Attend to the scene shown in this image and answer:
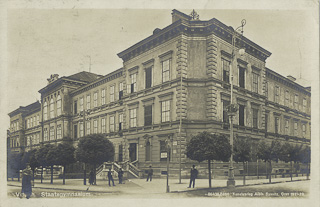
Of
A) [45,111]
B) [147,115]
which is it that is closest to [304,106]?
[147,115]

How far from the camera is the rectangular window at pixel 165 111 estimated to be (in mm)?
25673

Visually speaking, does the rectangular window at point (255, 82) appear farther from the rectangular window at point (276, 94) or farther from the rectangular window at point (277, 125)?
the rectangular window at point (277, 125)

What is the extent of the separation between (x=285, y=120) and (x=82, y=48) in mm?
16394

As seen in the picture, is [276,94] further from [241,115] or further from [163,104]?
[163,104]

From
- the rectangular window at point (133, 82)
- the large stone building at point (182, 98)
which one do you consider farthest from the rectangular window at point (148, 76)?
the rectangular window at point (133, 82)

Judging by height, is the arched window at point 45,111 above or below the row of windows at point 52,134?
above

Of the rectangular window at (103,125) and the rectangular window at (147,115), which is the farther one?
the rectangular window at (103,125)

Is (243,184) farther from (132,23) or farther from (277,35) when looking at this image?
(132,23)

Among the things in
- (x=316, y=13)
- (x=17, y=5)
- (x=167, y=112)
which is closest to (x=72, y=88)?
(x=167, y=112)

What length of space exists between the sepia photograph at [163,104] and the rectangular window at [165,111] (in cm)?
8

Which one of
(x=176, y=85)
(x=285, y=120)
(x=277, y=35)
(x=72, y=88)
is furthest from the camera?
(x=72, y=88)

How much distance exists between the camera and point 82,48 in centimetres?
2052

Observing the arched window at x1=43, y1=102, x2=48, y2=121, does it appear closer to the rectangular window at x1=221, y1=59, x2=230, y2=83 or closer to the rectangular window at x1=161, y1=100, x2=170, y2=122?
the rectangular window at x1=161, y1=100, x2=170, y2=122

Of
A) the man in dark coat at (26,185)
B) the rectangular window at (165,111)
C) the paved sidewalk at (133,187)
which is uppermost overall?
the rectangular window at (165,111)
